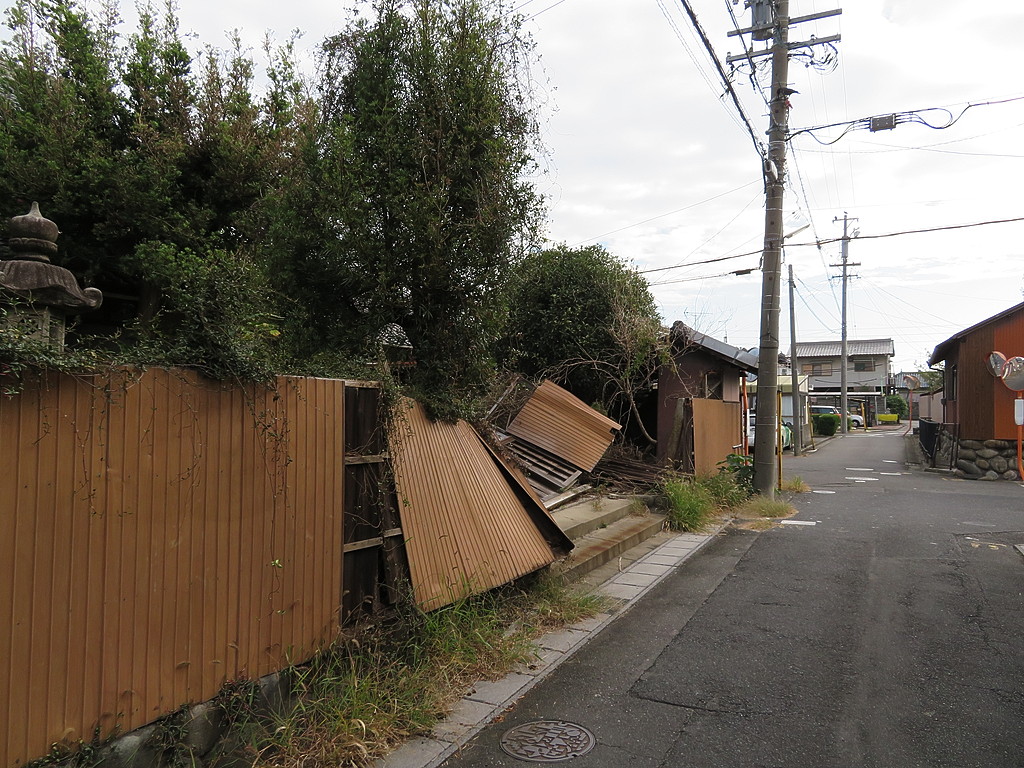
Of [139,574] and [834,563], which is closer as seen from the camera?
[139,574]

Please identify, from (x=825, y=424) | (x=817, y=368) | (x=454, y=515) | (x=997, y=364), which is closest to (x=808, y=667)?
(x=454, y=515)

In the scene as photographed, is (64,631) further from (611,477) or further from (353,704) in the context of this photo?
(611,477)

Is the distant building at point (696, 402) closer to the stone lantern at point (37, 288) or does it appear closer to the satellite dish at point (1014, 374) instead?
→ the satellite dish at point (1014, 374)

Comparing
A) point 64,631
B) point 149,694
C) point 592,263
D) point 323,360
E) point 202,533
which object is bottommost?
point 149,694

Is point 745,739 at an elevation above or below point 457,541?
below

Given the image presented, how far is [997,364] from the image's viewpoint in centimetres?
1628

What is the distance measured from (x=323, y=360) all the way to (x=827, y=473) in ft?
55.1

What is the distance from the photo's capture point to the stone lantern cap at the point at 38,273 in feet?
9.22

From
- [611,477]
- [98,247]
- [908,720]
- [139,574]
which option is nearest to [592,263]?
[611,477]

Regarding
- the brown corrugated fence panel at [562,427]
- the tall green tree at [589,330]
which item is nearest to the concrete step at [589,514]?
the brown corrugated fence panel at [562,427]

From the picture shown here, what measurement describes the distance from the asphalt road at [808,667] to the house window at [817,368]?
177 ft

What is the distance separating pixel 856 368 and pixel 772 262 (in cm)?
5321

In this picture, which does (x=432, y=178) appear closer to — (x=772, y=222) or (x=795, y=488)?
(x=772, y=222)

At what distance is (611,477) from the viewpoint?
11078 millimetres
